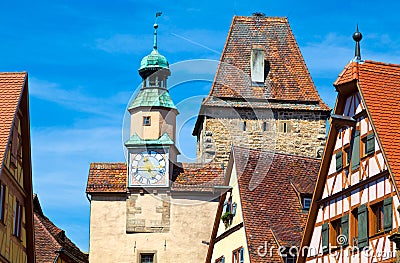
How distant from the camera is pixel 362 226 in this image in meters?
25.0

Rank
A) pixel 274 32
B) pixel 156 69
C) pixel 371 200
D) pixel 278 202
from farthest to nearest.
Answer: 1. pixel 274 32
2. pixel 156 69
3. pixel 278 202
4. pixel 371 200

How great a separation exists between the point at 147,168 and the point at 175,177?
1163 millimetres

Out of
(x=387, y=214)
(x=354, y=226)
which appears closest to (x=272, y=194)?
(x=354, y=226)

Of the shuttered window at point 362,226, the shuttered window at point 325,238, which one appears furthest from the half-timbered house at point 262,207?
the shuttered window at point 362,226

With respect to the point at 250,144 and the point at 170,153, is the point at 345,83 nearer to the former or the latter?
the point at 170,153

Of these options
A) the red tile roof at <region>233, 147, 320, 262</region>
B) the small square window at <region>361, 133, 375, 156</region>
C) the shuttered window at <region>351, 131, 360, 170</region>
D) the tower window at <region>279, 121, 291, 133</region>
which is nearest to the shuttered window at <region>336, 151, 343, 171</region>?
the shuttered window at <region>351, 131, 360, 170</region>

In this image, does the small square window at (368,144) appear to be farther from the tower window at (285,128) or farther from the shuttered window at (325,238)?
the tower window at (285,128)

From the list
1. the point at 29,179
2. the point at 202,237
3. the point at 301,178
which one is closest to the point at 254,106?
the point at 202,237

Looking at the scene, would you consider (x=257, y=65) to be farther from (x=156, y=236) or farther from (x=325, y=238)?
(x=325, y=238)

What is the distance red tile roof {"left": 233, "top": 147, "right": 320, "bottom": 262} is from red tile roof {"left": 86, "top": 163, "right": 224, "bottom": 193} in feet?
23.5

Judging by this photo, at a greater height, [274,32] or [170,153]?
[274,32]

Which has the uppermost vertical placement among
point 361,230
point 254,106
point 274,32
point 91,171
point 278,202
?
point 274,32

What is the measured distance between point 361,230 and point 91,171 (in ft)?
68.8

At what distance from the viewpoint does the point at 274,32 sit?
5338 cm
